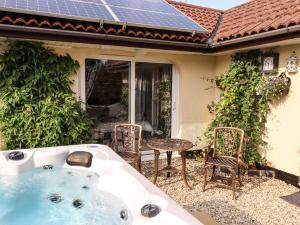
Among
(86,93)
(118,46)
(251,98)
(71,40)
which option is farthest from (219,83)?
(71,40)

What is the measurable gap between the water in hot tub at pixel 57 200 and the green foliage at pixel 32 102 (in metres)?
1.28

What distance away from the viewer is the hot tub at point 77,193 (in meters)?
3.09

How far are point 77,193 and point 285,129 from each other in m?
4.63

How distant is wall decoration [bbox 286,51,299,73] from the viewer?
5.56 m

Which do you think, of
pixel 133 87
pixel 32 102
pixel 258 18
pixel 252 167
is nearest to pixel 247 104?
pixel 252 167

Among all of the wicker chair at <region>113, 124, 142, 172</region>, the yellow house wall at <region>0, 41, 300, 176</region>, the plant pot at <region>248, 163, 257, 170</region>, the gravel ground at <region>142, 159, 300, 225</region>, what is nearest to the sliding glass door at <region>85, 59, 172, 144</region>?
the yellow house wall at <region>0, 41, 300, 176</region>

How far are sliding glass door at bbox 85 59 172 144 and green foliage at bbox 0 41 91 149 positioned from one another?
3.25 feet

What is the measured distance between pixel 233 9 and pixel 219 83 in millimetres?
3148

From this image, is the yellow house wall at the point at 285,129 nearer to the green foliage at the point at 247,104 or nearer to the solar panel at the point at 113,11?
the green foliage at the point at 247,104

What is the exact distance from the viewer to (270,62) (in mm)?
6102

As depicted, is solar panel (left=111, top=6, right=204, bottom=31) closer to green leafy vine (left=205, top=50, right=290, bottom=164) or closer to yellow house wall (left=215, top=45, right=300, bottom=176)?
green leafy vine (left=205, top=50, right=290, bottom=164)

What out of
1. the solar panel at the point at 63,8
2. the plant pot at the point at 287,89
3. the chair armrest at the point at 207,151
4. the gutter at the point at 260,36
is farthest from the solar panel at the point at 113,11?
the chair armrest at the point at 207,151

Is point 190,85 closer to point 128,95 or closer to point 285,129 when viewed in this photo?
point 128,95

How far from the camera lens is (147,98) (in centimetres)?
757
